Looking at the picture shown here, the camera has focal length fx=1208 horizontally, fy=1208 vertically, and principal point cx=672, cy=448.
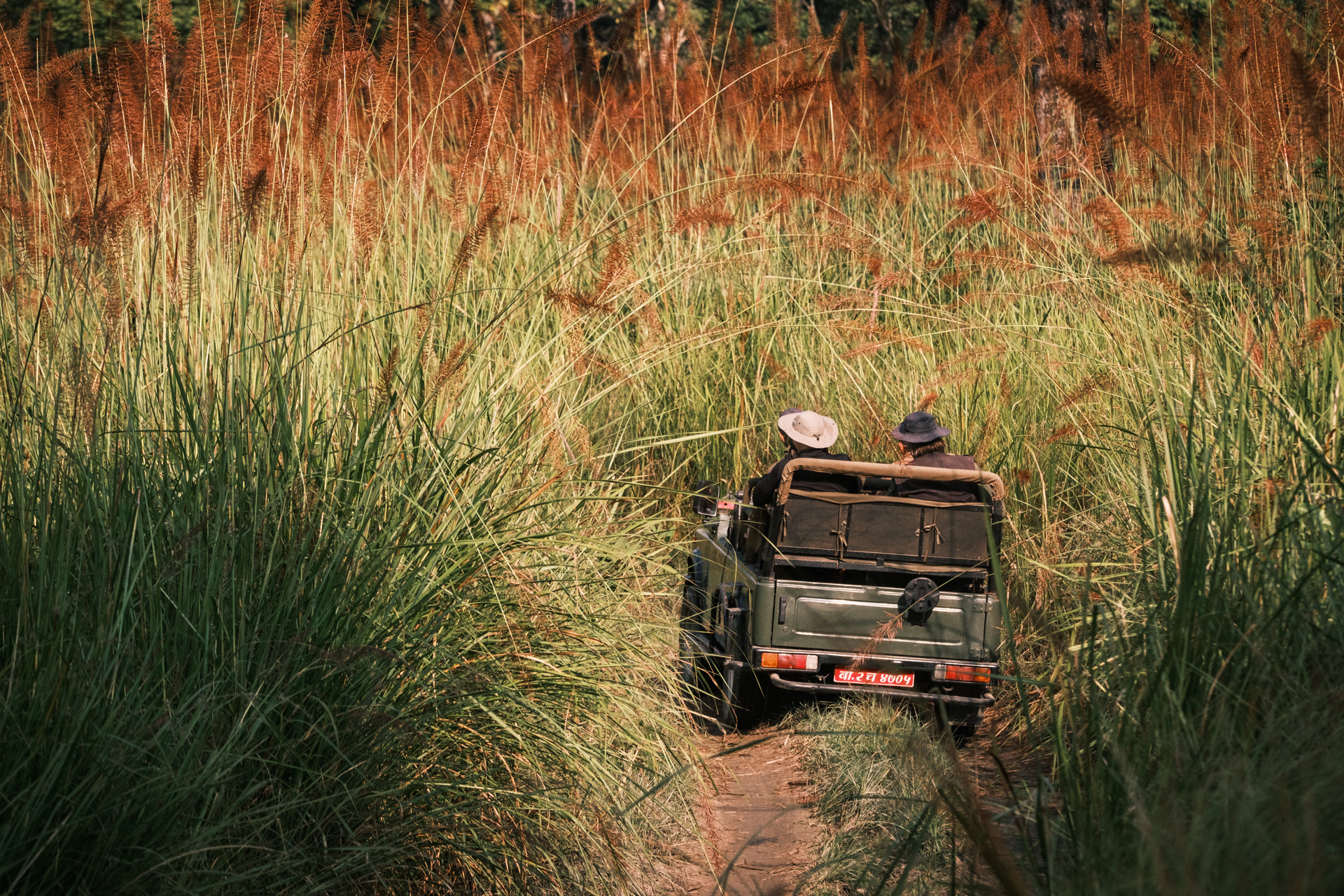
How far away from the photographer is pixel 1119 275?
4.98m

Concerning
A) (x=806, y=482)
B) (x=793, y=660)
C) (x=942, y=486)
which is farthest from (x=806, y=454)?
(x=793, y=660)

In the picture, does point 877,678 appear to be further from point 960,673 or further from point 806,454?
point 806,454

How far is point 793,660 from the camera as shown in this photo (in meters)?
5.20

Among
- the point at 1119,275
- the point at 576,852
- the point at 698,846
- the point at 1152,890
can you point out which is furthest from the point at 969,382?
the point at 1152,890

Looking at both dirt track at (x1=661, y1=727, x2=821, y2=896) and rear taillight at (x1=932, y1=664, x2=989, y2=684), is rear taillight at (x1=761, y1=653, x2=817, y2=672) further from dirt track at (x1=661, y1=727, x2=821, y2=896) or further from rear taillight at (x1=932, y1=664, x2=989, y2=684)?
rear taillight at (x1=932, y1=664, x2=989, y2=684)

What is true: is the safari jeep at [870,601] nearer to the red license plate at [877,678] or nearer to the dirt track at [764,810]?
the red license plate at [877,678]

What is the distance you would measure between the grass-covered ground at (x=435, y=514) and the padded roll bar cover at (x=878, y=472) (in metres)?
0.36

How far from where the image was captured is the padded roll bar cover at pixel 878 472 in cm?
504

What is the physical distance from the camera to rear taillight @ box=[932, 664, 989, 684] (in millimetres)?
5133

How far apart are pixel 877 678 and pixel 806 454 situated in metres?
1.14

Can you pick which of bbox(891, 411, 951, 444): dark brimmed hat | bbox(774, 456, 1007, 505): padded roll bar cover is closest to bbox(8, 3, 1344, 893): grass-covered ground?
bbox(774, 456, 1007, 505): padded roll bar cover

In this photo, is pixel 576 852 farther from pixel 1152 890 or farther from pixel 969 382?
pixel 969 382

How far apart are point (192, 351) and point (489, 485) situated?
88 cm

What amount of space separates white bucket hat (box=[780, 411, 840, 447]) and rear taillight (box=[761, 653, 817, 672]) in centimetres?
106
